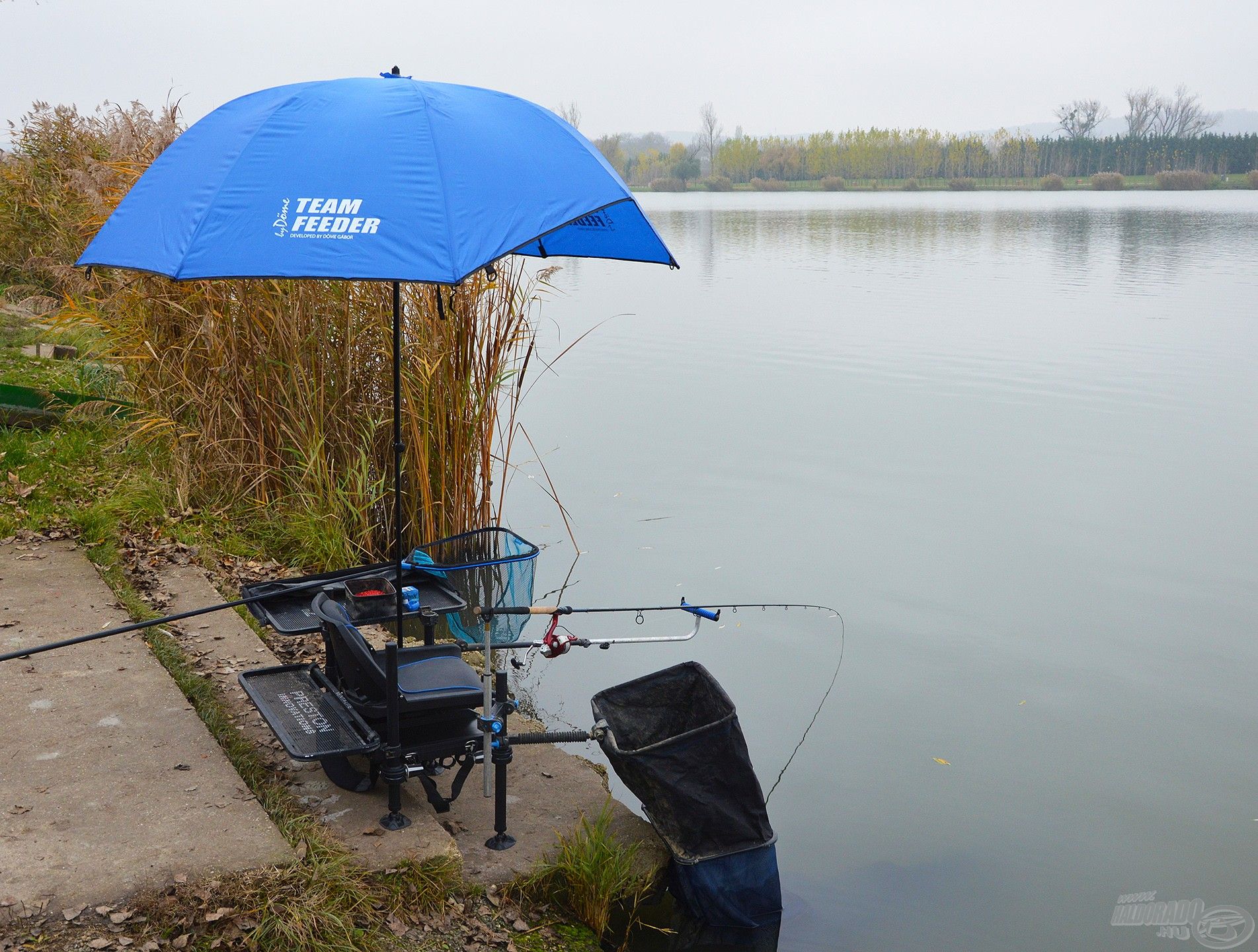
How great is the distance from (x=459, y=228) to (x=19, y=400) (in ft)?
21.0

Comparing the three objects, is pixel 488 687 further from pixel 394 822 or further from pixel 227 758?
pixel 227 758

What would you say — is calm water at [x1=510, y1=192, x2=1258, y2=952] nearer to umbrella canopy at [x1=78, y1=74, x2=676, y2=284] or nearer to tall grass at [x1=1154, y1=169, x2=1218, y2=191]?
umbrella canopy at [x1=78, y1=74, x2=676, y2=284]

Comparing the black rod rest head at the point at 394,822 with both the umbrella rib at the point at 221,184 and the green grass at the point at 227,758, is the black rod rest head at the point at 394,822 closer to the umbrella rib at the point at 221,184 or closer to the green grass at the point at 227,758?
the green grass at the point at 227,758

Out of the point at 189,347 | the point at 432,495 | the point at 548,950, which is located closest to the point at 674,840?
the point at 548,950

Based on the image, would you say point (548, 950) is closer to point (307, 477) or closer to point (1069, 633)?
point (307, 477)

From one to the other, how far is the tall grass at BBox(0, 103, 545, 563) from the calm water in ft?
4.46

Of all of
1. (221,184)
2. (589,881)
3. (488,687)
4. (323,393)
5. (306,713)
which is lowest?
(589,881)

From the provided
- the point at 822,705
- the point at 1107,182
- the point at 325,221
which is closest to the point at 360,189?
the point at 325,221

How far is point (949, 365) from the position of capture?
1465 centimetres

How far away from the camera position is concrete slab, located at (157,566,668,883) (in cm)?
331

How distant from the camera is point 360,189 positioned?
2.88 metres

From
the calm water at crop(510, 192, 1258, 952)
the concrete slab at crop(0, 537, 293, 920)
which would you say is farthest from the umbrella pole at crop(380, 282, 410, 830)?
the calm water at crop(510, 192, 1258, 952)

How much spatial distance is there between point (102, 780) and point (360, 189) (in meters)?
2.01

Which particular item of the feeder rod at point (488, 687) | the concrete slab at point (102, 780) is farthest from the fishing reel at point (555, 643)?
the concrete slab at point (102, 780)
